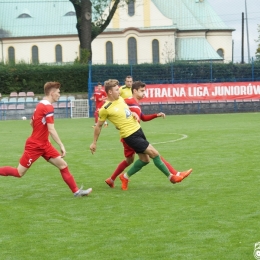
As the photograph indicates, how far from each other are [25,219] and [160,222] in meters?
1.64

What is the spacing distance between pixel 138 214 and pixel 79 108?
34.5 metres

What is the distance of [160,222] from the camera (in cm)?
860

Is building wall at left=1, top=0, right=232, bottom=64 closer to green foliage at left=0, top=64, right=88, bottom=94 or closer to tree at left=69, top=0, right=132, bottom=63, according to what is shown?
tree at left=69, top=0, right=132, bottom=63

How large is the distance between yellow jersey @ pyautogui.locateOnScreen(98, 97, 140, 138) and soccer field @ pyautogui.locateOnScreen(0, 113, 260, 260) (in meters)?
0.92

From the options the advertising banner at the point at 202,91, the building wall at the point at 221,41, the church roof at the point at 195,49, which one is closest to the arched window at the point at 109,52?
the church roof at the point at 195,49

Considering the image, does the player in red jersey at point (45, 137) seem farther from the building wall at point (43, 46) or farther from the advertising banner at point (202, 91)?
the building wall at point (43, 46)

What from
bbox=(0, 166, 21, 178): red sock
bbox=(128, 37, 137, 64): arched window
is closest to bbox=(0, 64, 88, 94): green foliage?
bbox=(0, 166, 21, 178): red sock

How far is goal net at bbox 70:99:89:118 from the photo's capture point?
43.3m

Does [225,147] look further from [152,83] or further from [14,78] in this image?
[14,78]

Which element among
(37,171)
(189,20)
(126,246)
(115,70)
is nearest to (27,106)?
(115,70)

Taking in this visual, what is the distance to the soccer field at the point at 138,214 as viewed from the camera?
24.0ft

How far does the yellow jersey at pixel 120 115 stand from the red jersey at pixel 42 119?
960 millimetres

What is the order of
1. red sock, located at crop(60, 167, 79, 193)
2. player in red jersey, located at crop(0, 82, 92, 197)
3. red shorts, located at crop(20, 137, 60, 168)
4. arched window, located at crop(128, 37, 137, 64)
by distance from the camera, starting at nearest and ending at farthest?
player in red jersey, located at crop(0, 82, 92, 197) → red shorts, located at crop(20, 137, 60, 168) → red sock, located at crop(60, 167, 79, 193) → arched window, located at crop(128, 37, 137, 64)

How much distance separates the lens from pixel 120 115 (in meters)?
11.1
